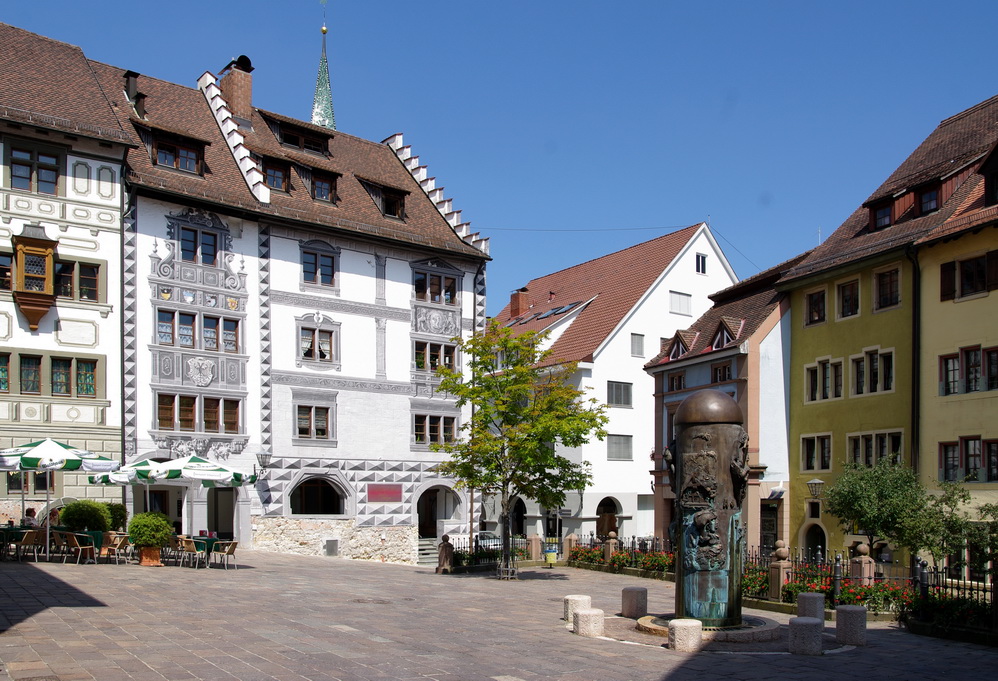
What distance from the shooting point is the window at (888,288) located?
3247cm

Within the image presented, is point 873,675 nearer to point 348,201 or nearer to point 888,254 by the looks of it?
point 888,254

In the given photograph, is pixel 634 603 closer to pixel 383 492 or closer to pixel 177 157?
pixel 383 492

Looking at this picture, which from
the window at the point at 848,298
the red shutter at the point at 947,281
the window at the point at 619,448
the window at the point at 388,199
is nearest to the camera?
the red shutter at the point at 947,281

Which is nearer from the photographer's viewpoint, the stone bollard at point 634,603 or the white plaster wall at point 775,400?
the stone bollard at point 634,603

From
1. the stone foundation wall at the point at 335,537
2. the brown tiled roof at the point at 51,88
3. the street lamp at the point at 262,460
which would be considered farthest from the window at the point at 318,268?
the stone foundation wall at the point at 335,537

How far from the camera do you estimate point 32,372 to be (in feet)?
99.5

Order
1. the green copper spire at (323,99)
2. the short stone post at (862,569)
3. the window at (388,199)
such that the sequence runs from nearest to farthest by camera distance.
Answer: the short stone post at (862,569)
the window at (388,199)
the green copper spire at (323,99)

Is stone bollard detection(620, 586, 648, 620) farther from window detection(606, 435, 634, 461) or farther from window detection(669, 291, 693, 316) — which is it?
window detection(669, 291, 693, 316)

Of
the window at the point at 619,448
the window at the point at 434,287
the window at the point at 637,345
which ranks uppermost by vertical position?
the window at the point at 434,287

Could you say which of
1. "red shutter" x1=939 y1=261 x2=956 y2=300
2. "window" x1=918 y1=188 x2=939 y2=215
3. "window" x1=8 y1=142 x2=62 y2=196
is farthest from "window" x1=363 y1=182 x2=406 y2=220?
"red shutter" x1=939 y1=261 x2=956 y2=300

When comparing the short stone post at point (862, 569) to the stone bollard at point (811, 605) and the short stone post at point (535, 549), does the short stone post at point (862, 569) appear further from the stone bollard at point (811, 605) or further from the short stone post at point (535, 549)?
the short stone post at point (535, 549)

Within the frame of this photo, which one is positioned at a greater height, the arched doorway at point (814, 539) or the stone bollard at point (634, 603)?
the stone bollard at point (634, 603)

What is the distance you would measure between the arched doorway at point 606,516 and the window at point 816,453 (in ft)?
42.5

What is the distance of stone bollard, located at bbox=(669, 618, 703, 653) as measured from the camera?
48.3 feet
